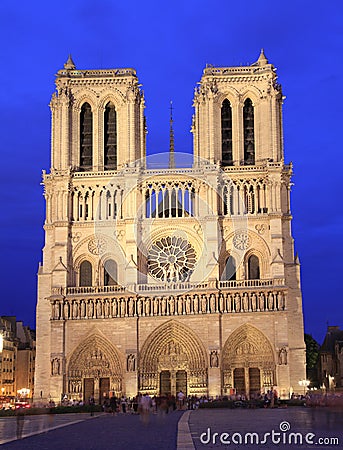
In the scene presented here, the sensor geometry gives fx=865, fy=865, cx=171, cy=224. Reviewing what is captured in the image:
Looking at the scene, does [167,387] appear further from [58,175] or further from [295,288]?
[58,175]

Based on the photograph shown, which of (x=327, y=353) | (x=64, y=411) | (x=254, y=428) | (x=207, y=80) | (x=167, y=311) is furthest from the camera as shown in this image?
(x=327, y=353)

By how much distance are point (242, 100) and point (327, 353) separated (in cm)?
3537

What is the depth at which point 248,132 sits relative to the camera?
61438 millimetres

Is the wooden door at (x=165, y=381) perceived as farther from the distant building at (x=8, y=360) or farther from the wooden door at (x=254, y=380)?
the distant building at (x=8, y=360)

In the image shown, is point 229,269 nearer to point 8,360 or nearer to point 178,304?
point 178,304

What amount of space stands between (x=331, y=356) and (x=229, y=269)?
103 ft

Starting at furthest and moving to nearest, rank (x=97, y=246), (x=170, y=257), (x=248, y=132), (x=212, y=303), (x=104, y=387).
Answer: (x=248, y=132) < (x=97, y=246) < (x=170, y=257) < (x=104, y=387) < (x=212, y=303)

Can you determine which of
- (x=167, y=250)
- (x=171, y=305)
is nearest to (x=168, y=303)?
(x=171, y=305)

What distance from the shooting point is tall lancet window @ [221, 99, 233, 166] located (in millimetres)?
61106

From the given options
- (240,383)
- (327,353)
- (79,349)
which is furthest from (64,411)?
(327,353)

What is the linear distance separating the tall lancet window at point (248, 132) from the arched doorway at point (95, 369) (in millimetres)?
16421

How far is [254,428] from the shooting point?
79.7 feet

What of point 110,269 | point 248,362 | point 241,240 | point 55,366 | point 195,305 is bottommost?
point 55,366

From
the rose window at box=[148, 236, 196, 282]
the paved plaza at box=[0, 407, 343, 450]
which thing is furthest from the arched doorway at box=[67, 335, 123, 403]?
the paved plaza at box=[0, 407, 343, 450]
